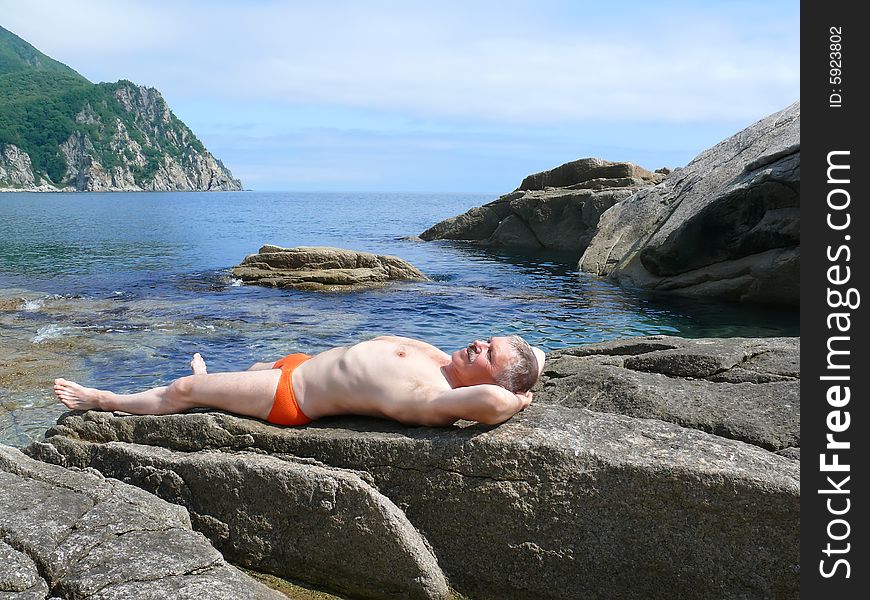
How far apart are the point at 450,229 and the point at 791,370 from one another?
38.3m

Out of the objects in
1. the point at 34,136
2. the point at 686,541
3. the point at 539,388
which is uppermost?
the point at 34,136

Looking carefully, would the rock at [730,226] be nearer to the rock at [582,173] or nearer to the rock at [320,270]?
the rock at [320,270]

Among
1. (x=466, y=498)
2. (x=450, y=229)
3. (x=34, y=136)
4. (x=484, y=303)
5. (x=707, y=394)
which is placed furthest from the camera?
(x=34, y=136)

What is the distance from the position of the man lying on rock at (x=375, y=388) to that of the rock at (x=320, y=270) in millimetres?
16256

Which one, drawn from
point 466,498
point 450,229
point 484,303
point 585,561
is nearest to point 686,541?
point 585,561

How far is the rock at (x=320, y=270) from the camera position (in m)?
22.4

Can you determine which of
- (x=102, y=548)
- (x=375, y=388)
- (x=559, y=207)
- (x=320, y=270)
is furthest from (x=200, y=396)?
(x=559, y=207)

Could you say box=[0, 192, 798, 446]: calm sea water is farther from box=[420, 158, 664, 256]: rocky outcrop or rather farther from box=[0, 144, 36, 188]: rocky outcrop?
box=[0, 144, 36, 188]: rocky outcrop

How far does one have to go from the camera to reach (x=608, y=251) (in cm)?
2623

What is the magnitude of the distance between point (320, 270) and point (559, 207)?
17.6m

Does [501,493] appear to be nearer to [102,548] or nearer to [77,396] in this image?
[102,548]

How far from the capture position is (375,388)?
534 centimetres

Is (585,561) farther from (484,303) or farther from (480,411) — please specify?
(484,303)

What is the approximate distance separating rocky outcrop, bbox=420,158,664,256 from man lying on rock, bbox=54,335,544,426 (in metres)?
29.6
